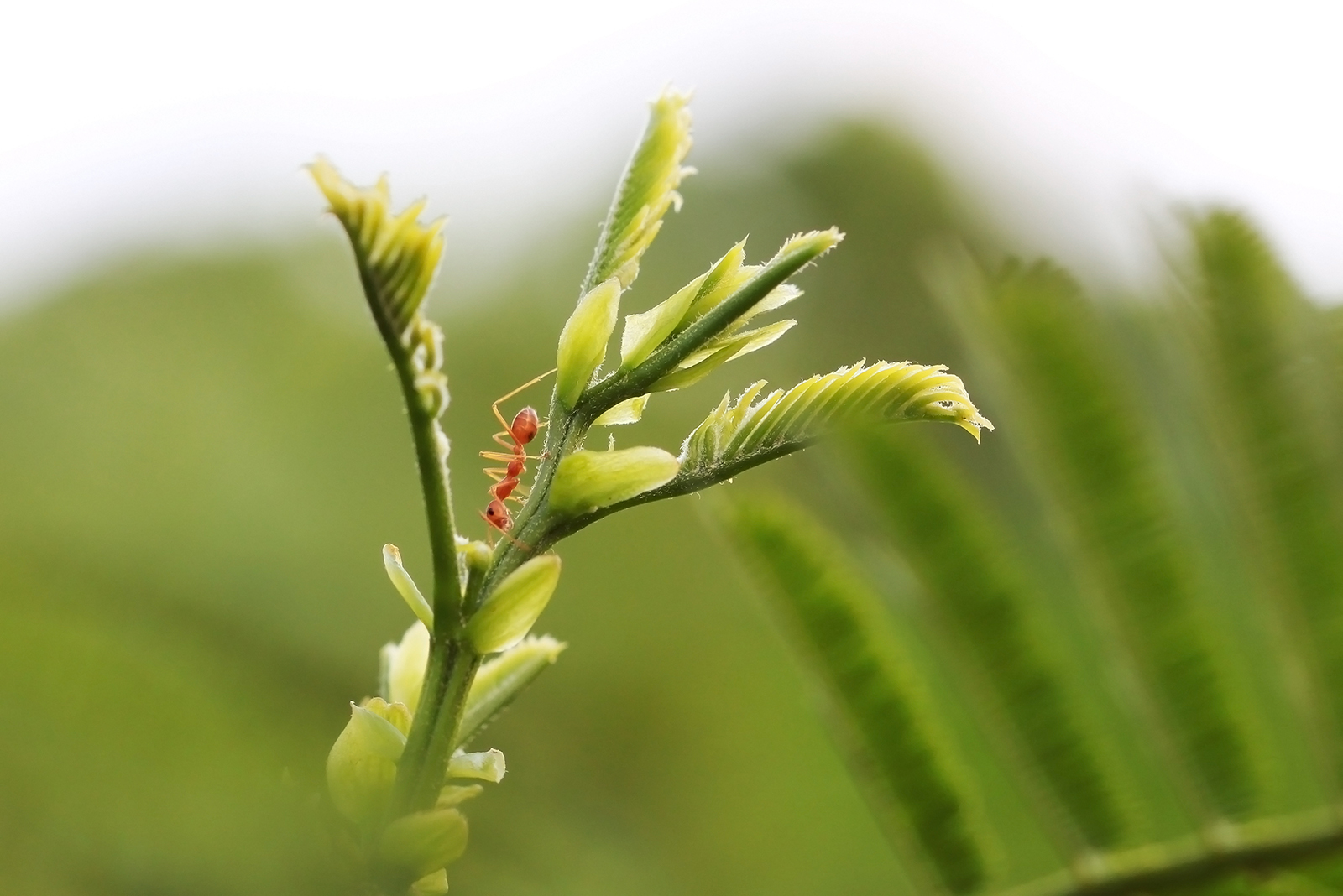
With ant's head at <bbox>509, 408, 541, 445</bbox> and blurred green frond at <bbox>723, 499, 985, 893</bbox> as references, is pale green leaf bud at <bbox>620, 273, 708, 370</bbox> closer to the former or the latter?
ant's head at <bbox>509, 408, 541, 445</bbox>

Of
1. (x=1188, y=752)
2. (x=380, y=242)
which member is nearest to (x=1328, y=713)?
(x=1188, y=752)

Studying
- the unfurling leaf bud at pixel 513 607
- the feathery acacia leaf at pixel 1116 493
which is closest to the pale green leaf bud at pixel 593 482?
the unfurling leaf bud at pixel 513 607

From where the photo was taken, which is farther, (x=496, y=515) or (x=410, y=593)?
(x=496, y=515)

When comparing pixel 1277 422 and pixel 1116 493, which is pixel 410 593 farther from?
pixel 1277 422

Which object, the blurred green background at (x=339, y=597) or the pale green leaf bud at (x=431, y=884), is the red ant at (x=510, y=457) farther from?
the blurred green background at (x=339, y=597)

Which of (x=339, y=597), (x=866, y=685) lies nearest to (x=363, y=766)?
(x=866, y=685)

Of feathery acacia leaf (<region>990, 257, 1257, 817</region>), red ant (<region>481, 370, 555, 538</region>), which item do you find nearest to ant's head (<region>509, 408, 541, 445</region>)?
red ant (<region>481, 370, 555, 538</region>)
